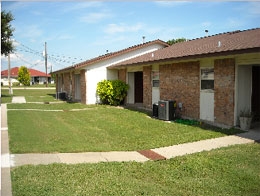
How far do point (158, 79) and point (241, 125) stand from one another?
6411 millimetres

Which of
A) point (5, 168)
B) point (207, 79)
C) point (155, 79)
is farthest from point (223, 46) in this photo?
point (5, 168)

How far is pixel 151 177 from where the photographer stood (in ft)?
18.7

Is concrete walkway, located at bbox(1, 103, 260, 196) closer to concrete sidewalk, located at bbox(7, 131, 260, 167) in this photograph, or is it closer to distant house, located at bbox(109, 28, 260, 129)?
concrete sidewalk, located at bbox(7, 131, 260, 167)

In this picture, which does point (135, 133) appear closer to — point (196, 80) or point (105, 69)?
point (196, 80)

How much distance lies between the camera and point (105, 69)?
20.9 metres

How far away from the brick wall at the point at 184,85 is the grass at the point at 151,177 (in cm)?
576

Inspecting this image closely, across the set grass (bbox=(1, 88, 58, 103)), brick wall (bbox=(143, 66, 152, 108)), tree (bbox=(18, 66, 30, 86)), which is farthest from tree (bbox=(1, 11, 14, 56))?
tree (bbox=(18, 66, 30, 86))

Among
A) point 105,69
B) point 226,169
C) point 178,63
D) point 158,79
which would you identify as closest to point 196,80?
point 178,63

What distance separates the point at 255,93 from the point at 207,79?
6.38 ft

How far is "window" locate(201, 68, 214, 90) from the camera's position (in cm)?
1154

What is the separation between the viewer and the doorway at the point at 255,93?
11233 millimetres

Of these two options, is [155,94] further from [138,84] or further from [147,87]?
[138,84]

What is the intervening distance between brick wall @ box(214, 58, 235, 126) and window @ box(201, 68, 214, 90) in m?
0.38

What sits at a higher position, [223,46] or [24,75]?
[24,75]
